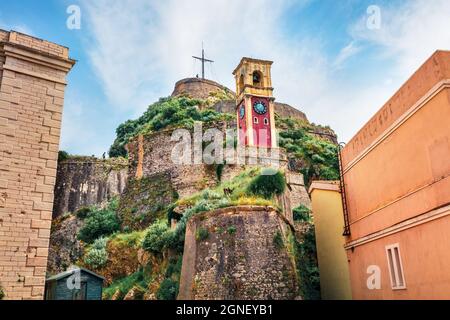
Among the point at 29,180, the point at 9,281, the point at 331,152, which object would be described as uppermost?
the point at 331,152

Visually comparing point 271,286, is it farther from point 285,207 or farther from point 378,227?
point 285,207

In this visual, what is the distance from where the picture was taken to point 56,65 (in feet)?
37.8

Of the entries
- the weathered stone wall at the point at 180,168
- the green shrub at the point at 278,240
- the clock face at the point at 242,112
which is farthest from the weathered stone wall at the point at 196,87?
the green shrub at the point at 278,240

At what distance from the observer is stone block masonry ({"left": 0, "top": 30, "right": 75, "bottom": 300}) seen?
9758 mm

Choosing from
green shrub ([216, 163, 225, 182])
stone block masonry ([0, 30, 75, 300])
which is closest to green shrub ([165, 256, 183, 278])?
stone block masonry ([0, 30, 75, 300])

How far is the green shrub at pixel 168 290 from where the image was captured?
15617mm

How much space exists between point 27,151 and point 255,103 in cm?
2446

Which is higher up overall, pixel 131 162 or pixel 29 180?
pixel 131 162

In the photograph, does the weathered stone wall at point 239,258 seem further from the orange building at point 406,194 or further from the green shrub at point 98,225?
the green shrub at point 98,225

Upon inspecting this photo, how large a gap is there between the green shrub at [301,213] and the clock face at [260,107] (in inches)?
440

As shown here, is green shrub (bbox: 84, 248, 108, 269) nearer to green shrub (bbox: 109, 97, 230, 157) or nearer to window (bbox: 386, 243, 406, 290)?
green shrub (bbox: 109, 97, 230, 157)
